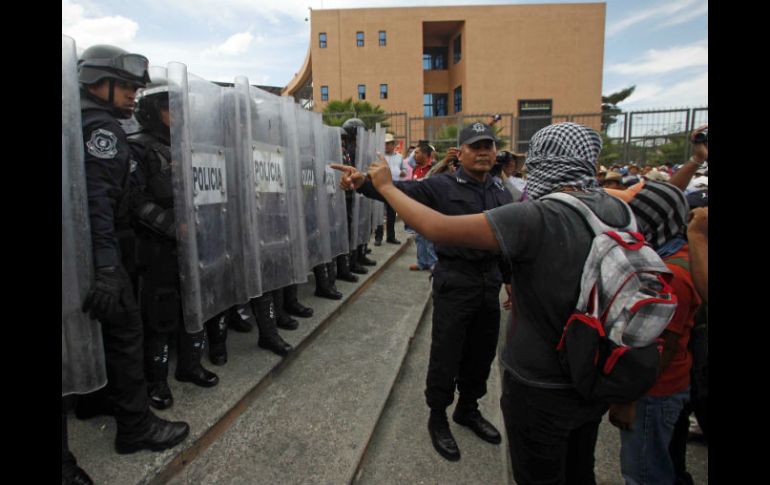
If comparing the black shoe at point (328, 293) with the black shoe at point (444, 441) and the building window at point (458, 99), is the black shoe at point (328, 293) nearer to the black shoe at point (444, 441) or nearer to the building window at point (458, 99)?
the black shoe at point (444, 441)

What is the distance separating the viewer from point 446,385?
256 cm

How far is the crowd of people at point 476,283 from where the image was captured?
1469mm

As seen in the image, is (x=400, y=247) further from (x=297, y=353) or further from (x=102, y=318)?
(x=102, y=318)

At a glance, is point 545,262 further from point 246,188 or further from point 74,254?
point 246,188

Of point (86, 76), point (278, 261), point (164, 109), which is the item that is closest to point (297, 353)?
point (278, 261)

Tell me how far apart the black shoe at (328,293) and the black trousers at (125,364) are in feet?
8.65

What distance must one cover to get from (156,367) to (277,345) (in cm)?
92

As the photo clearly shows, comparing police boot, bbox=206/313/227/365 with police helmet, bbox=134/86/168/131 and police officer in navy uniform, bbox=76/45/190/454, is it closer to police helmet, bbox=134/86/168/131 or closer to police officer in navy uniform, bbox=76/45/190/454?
police officer in navy uniform, bbox=76/45/190/454

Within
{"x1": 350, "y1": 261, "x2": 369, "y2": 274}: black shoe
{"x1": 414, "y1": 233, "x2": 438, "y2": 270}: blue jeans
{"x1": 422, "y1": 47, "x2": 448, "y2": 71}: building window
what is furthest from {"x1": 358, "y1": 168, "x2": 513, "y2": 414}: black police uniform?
{"x1": 422, "y1": 47, "x2": 448, "y2": 71}: building window

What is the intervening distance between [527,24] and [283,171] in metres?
35.2

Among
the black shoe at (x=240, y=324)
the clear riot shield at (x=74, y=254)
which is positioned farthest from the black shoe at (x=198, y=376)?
the black shoe at (x=240, y=324)

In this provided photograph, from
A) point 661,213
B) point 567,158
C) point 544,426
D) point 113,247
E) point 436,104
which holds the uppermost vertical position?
point 436,104

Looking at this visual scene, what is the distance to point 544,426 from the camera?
5.02ft

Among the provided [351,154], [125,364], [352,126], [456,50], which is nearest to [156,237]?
[125,364]
